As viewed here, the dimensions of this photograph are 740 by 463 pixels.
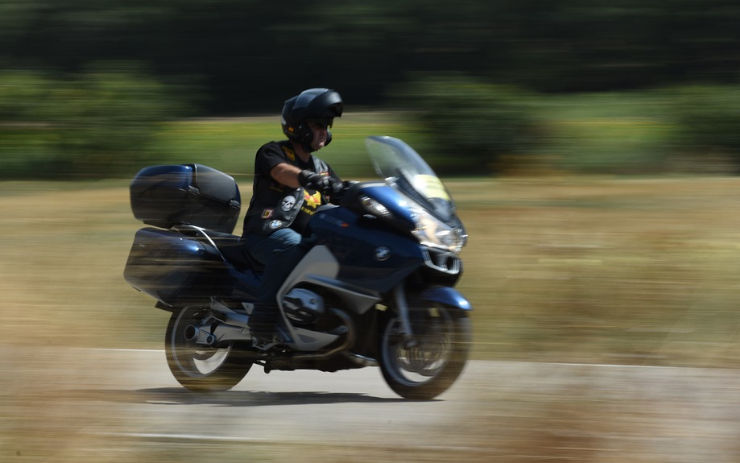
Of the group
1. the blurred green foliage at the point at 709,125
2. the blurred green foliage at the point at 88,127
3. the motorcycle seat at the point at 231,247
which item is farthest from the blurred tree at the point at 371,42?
the motorcycle seat at the point at 231,247

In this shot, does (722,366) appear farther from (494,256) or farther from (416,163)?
(494,256)

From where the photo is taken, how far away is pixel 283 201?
570cm

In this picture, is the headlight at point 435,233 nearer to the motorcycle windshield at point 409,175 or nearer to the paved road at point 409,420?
the motorcycle windshield at point 409,175

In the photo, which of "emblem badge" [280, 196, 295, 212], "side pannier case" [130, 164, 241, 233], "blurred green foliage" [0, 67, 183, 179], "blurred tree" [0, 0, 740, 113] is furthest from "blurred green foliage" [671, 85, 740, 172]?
"emblem badge" [280, 196, 295, 212]

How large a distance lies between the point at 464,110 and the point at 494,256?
26.2 feet

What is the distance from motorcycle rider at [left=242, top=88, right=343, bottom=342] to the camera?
5621 millimetres

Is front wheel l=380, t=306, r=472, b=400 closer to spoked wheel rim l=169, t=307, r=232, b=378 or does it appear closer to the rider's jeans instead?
the rider's jeans

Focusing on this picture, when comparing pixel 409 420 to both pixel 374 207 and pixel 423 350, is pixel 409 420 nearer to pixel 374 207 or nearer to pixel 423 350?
pixel 423 350

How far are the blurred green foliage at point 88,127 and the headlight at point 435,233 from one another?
12.2 metres

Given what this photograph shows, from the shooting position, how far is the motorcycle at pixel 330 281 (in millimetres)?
5293

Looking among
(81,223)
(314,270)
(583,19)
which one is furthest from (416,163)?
(583,19)

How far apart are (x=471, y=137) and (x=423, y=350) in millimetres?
11132

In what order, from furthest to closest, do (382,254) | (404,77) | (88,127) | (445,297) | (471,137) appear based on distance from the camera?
(404,77), (88,127), (471,137), (382,254), (445,297)

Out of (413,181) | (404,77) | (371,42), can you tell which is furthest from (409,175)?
(371,42)
